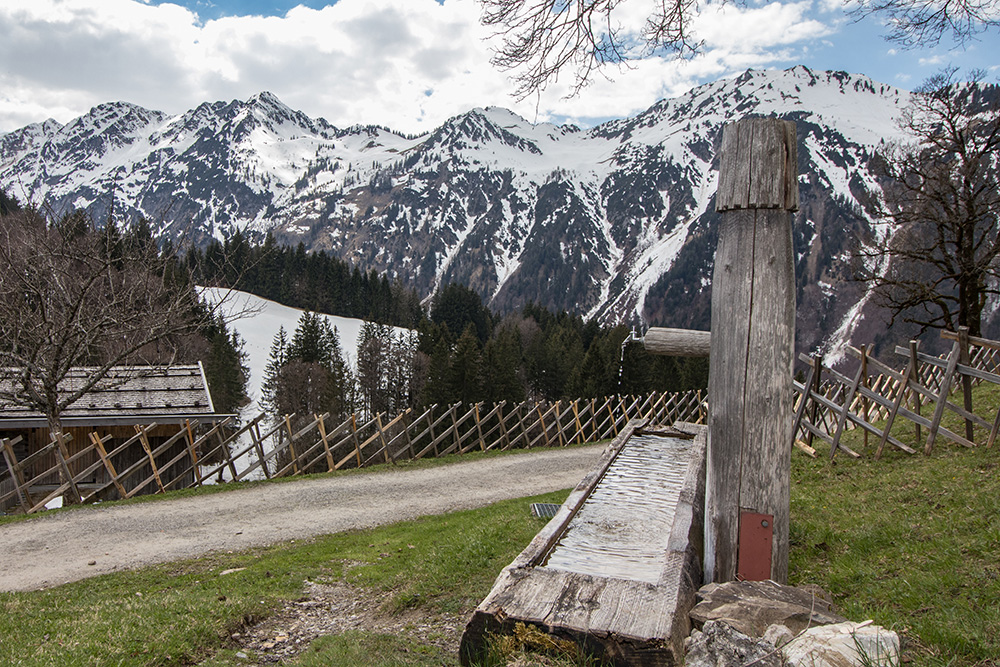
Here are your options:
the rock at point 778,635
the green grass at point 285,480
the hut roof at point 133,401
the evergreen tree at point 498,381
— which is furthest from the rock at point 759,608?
the evergreen tree at point 498,381

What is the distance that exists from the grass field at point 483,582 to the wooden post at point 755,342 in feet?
2.52

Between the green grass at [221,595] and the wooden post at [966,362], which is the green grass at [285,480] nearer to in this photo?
the green grass at [221,595]

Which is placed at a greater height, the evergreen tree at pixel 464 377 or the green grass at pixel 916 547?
the green grass at pixel 916 547

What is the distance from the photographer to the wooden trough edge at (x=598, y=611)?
2875mm

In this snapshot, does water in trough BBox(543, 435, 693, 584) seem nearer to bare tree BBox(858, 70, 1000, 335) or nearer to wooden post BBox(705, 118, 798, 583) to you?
wooden post BBox(705, 118, 798, 583)

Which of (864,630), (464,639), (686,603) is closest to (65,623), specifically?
(464,639)

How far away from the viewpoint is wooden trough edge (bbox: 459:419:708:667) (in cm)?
288

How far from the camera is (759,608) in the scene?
10.6ft

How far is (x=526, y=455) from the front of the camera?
66.3 feet

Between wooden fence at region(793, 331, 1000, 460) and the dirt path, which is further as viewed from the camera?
the dirt path

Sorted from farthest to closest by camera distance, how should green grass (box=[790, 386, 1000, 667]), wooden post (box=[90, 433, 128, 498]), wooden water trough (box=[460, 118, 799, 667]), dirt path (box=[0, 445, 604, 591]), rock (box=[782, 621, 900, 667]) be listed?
wooden post (box=[90, 433, 128, 498]) < dirt path (box=[0, 445, 604, 591]) < wooden water trough (box=[460, 118, 799, 667]) < green grass (box=[790, 386, 1000, 667]) < rock (box=[782, 621, 900, 667])

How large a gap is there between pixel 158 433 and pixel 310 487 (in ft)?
18.8

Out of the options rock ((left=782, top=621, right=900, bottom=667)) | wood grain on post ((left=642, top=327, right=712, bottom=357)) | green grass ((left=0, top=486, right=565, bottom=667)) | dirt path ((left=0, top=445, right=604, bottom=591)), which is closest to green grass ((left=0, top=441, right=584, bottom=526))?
dirt path ((left=0, top=445, right=604, bottom=591))

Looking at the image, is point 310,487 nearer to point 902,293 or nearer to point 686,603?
point 686,603
